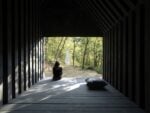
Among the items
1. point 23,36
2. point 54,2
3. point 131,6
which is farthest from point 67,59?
point 131,6

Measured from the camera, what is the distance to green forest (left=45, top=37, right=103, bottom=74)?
37.4m

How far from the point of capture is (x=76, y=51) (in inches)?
1556

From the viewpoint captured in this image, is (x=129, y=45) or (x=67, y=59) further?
(x=67, y=59)

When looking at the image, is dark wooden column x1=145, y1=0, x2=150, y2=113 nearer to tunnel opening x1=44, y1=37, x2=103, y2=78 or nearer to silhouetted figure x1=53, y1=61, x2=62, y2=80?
silhouetted figure x1=53, y1=61, x2=62, y2=80

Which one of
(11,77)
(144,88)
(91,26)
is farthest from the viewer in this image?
(91,26)

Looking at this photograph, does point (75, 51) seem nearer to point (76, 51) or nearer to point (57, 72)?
point (76, 51)

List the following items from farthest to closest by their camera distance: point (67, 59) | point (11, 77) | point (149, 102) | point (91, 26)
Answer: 1. point (67, 59)
2. point (91, 26)
3. point (11, 77)
4. point (149, 102)

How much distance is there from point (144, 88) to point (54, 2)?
1169cm

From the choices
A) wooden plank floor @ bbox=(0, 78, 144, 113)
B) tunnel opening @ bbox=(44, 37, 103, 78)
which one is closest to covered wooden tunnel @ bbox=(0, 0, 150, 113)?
wooden plank floor @ bbox=(0, 78, 144, 113)

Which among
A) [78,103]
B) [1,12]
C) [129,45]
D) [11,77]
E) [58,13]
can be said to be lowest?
[78,103]

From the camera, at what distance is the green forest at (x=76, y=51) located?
123ft

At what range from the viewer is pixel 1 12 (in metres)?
8.08

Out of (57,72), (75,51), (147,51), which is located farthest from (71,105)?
(75,51)

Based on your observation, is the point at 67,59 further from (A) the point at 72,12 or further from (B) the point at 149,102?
(B) the point at 149,102
